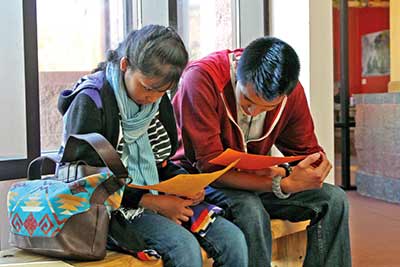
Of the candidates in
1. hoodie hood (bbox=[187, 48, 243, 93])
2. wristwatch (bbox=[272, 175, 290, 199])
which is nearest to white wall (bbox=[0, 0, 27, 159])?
hoodie hood (bbox=[187, 48, 243, 93])

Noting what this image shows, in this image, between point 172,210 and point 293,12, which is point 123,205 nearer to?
point 172,210

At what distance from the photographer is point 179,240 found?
1.34 m

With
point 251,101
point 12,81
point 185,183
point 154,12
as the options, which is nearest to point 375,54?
point 154,12

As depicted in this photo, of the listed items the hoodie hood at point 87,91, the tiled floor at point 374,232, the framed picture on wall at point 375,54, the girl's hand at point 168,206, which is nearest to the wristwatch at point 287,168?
the girl's hand at point 168,206

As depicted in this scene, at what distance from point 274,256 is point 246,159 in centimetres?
62

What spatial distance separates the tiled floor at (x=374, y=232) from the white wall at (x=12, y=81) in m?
1.63

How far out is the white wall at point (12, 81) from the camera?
1.62m

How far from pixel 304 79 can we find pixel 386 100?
231 centimetres

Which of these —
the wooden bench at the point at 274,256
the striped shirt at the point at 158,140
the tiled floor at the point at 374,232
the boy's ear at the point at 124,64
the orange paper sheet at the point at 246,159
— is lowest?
the tiled floor at the point at 374,232

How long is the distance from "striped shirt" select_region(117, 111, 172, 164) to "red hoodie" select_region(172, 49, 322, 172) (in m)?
0.09

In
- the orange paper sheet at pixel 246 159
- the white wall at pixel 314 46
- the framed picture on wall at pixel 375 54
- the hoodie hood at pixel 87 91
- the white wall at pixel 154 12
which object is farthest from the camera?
the framed picture on wall at pixel 375 54

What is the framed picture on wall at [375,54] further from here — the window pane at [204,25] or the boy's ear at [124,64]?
the boy's ear at [124,64]

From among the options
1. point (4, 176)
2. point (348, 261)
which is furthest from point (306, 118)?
point (4, 176)

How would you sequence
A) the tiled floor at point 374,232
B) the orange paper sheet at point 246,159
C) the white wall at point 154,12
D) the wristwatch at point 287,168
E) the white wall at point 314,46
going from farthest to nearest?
1. the tiled floor at point 374,232
2. the white wall at point 314,46
3. the white wall at point 154,12
4. the wristwatch at point 287,168
5. the orange paper sheet at point 246,159
